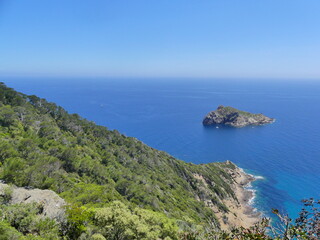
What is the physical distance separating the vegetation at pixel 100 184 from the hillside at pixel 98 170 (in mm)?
138

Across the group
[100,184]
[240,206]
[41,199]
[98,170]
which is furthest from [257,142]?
[41,199]

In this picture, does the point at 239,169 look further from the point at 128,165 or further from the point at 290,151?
the point at 128,165

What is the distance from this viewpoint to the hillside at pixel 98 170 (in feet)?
96.6

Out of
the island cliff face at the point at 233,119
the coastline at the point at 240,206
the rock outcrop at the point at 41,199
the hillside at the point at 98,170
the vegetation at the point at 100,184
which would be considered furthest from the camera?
the island cliff face at the point at 233,119

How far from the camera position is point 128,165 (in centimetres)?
5941

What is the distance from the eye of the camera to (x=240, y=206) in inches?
2571

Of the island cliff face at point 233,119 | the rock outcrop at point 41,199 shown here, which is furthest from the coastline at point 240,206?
the island cliff face at point 233,119

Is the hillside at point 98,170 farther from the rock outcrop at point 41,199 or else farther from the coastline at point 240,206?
the rock outcrop at point 41,199

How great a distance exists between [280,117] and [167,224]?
547 ft

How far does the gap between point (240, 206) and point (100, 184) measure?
45.4 meters

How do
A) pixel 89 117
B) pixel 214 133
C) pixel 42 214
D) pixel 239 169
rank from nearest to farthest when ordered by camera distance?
1. pixel 42 214
2. pixel 239 169
3. pixel 214 133
4. pixel 89 117

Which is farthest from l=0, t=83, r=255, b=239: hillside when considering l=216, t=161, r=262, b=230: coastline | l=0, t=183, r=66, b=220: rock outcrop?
l=0, t=183, r=66, b=220: rock outcrop

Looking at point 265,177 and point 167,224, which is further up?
point 167,224

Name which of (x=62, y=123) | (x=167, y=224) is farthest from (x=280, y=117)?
(x=167, y=224)
